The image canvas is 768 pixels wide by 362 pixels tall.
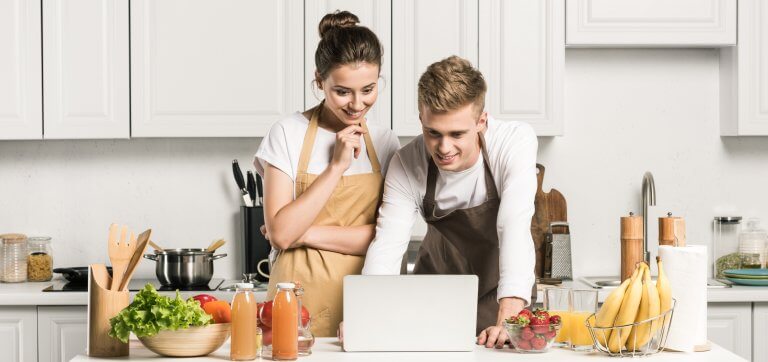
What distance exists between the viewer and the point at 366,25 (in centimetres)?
366

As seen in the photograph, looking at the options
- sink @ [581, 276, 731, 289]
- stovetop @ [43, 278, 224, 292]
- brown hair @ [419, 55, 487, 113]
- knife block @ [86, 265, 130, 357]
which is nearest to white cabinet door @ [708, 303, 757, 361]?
sink @ [581, 276, 731, 289]

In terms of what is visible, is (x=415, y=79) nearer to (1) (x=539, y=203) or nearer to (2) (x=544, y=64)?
(2) (x=544, y=64)

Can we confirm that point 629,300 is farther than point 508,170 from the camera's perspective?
No

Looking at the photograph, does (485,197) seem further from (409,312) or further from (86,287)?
(86,287)

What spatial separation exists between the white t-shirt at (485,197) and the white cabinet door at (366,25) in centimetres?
104

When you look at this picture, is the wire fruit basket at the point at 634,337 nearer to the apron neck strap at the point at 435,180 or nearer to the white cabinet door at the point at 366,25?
the apron neck strap at the point at 435,180

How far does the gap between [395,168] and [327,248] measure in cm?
28

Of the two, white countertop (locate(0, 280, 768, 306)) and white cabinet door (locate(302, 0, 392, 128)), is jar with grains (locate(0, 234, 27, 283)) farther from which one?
white cabinet door (locate(302, 0, 392, 128))

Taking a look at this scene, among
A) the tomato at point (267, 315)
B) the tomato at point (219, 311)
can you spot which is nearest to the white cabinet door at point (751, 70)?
the tomato at point (267, 315)

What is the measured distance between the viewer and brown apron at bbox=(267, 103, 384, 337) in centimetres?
263

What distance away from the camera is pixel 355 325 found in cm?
213

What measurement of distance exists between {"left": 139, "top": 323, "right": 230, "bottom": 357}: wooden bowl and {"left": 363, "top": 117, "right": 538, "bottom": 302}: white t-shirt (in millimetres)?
503

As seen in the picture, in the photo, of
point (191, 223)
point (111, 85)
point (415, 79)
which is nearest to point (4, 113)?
point (111, 85)

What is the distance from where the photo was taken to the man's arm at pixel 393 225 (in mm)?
2500
